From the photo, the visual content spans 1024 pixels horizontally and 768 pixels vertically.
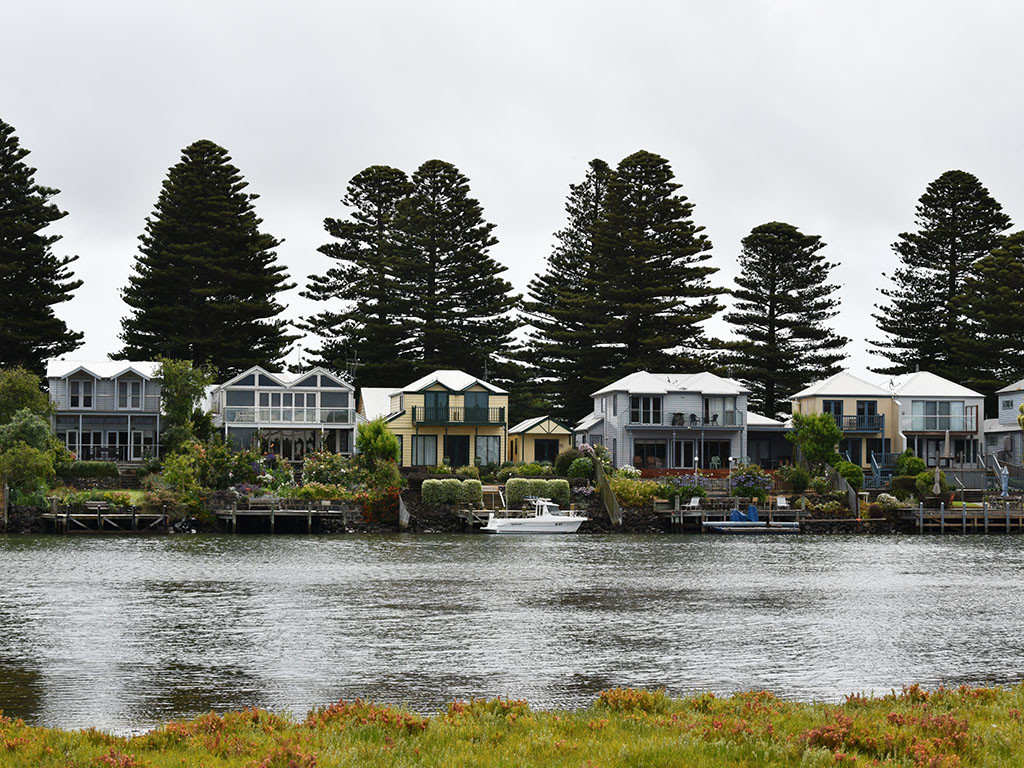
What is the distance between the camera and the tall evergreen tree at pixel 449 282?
291ft

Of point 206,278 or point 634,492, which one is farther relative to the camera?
point 206,278

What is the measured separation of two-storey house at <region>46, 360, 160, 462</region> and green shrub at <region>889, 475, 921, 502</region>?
42840mm

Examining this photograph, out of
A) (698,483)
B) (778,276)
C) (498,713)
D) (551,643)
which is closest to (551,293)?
(778,276)

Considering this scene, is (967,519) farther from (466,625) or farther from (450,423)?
(466,625)

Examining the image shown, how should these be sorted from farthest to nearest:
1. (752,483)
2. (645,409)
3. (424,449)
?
(645,409)
(424,449)
(752,483)

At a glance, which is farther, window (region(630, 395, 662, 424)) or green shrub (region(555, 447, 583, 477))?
window (region(630, 395, 662, 424))

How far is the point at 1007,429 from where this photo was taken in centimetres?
8094

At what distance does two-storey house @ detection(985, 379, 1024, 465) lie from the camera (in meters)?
79.8

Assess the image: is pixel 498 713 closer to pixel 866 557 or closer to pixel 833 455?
pixel 866 557

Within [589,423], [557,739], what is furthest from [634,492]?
[557,739]

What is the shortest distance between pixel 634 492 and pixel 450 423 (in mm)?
14292

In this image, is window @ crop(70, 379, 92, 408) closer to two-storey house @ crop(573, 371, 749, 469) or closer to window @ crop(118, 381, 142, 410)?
window @ crop(118, 381, 142, 410)

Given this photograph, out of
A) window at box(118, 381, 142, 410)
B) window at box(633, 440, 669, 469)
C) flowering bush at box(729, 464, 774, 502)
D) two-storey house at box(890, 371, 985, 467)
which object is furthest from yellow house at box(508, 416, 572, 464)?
window at box(118, 381, 142, 410)

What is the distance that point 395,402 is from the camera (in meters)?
75.4
